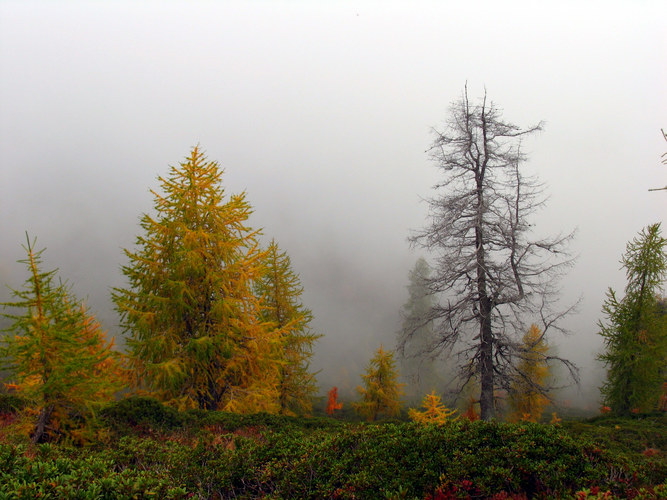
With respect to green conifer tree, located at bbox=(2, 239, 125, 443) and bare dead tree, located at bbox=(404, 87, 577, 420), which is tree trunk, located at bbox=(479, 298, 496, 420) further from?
green conifer tree, located at bbox=(2, 239, 125, 443)

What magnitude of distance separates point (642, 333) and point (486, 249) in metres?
9.97

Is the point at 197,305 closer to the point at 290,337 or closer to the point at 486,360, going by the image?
the point at 290,337

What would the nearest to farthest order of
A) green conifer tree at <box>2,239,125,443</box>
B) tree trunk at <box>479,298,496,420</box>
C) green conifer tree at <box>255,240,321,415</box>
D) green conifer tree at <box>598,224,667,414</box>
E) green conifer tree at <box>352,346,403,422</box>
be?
green conifer tree at <box>2,239,125,443</box> → tree trunk at <box>479,298,496,420</box> → green conifer tree at <box>598,224,667,414</box> → green conifer tree at <box>255,240,321,415</box> → green conifer tree at <box>352,346,403,422</box>

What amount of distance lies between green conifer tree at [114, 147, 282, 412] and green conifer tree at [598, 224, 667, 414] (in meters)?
15.5

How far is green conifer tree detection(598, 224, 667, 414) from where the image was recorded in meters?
16.3

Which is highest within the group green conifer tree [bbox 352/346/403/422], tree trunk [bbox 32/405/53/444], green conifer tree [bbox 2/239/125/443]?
green conifer tree [bbox 2/239/125/443]

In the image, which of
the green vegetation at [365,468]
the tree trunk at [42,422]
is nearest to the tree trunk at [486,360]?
the green vegetation at [365,468]

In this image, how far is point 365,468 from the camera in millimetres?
4094

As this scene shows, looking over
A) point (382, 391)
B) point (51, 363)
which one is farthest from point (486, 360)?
point (382, 391)

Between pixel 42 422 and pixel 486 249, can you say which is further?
pixel 486 249

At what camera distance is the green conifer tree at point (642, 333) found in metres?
16.3

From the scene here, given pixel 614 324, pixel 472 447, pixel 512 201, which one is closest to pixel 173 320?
pixel 472 447

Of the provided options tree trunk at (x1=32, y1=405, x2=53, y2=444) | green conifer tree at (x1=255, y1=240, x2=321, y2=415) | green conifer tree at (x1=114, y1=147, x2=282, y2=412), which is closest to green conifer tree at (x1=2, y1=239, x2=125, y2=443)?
tree trunk at (x1=32, y1=405, x2=53, y2=444)

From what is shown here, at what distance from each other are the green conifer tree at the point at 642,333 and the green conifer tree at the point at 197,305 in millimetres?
15545
